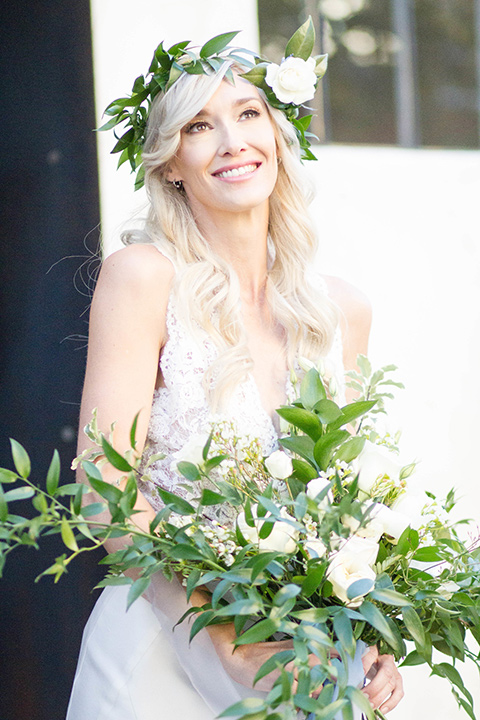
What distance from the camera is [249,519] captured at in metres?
1.09

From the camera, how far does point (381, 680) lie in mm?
1328

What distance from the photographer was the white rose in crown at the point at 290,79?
175 centimetres

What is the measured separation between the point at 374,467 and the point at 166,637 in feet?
1.81

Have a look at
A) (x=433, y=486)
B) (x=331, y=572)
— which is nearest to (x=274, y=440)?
(x=331, y=572)

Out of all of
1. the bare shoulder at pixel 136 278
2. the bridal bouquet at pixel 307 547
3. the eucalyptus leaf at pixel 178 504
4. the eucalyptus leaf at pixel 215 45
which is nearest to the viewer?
the bridal bouquet at pixel 307 547

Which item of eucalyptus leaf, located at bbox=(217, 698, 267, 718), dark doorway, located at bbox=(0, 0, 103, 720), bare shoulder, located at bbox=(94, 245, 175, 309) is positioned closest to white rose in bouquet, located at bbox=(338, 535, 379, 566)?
eucalyptus leaf, located at bbox=(217, 698, 267, 718)

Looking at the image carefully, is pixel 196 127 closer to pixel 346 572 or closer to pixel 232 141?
pixel 232 141

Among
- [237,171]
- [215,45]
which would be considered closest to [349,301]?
[237,171]

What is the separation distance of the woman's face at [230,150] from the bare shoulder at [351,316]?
373 millimetres

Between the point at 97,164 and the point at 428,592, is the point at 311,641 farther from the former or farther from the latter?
the point at 97,164

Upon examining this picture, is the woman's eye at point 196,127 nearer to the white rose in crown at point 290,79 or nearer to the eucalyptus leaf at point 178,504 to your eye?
the white rose in crown at point 290,79

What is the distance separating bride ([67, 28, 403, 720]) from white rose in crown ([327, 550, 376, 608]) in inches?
7.5

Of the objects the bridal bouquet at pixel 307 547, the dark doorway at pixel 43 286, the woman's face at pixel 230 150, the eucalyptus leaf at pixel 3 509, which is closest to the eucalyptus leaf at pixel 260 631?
the bridal bouquet at pixel 307 547

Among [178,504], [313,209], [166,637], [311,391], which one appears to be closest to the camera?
[178,504]
